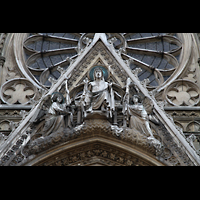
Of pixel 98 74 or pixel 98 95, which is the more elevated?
pixel 98 74

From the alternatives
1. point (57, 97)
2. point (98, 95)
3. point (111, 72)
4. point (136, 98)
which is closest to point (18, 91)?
point (57, 97)

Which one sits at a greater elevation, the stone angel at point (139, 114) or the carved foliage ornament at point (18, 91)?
the carved foliage ornament at point (18, 91)

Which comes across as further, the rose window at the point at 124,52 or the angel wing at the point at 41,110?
the rose window at the point at 124,52

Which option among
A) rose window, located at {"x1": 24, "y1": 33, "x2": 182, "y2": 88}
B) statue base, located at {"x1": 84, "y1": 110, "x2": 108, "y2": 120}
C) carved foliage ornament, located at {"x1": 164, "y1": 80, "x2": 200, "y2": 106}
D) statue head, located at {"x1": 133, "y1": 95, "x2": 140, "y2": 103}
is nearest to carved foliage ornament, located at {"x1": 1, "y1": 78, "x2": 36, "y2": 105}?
rose window, located at {"x1": 24, "y1": 33, "x2": 182, "y2": 88}

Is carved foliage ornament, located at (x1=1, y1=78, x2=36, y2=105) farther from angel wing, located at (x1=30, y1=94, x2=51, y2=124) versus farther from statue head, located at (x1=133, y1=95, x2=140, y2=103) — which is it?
statue head, located at (x1=133, y1=95, x2=140, y2=103)

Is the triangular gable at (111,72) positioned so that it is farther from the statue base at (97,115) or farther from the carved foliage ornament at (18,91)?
the carved foliage ornament at (18,91)

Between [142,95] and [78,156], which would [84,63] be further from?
[78,156]

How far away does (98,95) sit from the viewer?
11945 millimetres

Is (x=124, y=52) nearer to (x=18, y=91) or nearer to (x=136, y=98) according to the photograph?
(x=18, y=91)

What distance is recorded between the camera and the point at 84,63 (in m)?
13.8

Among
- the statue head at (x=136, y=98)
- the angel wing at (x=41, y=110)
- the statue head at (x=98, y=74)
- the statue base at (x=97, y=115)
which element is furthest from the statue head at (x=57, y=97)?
the statue head at (x=136, y=98)

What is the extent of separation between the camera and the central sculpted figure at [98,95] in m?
11.7

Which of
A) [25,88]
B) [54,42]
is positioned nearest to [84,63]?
[25,88]
